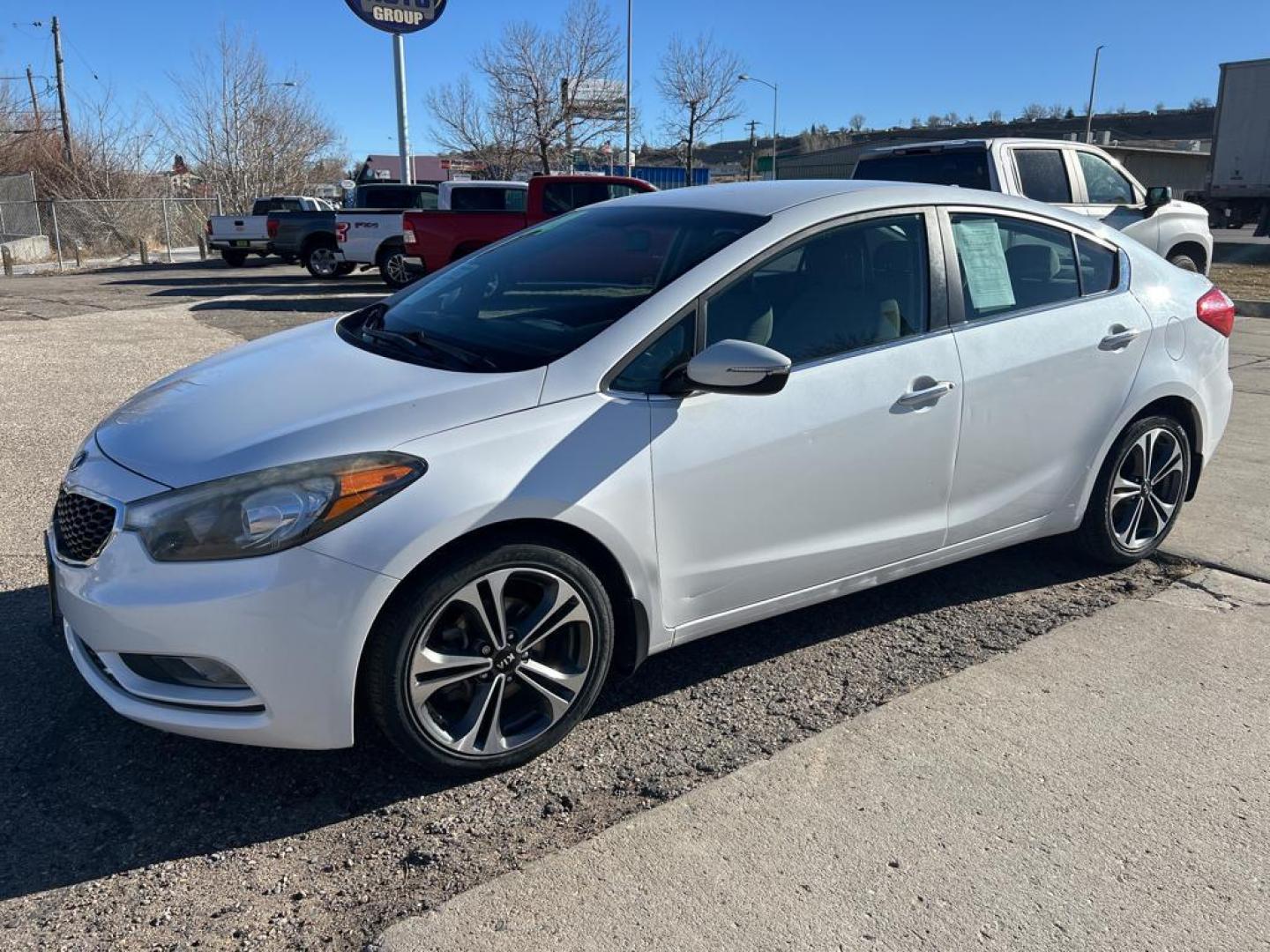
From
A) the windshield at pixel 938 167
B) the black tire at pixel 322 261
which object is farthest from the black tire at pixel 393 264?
the windshield at pixel 938 167

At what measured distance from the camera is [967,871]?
2.49m

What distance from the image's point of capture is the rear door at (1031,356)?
12.0ft

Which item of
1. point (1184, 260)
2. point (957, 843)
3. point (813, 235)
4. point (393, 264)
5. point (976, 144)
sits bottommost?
point (957, 843)

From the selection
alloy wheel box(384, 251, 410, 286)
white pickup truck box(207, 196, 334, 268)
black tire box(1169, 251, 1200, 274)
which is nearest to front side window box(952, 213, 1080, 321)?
black tire box(1169, 251, 1200, 274)

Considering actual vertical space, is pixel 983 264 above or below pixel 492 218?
below

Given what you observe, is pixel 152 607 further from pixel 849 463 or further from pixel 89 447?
pixel 849 463

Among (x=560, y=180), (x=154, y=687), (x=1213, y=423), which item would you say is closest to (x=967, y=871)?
(x=154, y=687)

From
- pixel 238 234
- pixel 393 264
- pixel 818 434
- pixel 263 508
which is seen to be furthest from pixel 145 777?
pixel 238 234

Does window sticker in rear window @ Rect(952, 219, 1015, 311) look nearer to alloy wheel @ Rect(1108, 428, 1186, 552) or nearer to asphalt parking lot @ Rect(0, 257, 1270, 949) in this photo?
alloy wheel @ Rect(1108, 428, 1186, 552)

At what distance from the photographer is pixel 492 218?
14656 millimetres

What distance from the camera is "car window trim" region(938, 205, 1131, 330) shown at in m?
3.64

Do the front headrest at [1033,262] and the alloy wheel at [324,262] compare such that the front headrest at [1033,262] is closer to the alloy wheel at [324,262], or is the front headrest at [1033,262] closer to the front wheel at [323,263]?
the front wheel at [323,263]

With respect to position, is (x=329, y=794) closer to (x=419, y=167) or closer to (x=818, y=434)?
(x=818, y=434)

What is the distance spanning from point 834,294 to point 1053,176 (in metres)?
6.98
